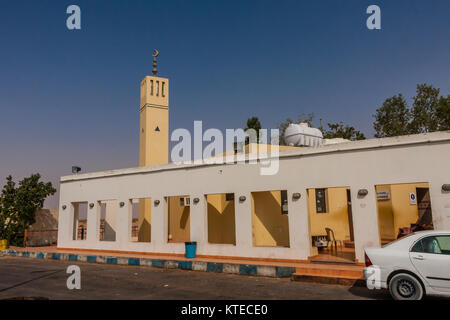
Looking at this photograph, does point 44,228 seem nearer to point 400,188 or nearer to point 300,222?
point 300,222

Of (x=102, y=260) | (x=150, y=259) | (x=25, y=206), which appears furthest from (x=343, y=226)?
(x=25, y=206)

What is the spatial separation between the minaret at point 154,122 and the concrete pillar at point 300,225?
1293cm

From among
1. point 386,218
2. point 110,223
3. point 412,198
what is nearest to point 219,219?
point 386,218

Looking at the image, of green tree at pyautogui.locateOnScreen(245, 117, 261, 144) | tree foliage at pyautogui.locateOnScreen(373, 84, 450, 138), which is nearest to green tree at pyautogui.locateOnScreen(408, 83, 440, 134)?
tree foliage at pyautogui.locateOnScreen(373, 84, 450, 138)

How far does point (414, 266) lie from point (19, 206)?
2443 centimetres

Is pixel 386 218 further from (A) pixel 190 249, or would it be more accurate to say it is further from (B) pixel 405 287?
(B) pixel 405 287

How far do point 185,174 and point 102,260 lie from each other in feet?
18.8

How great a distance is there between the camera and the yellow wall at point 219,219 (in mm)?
17422

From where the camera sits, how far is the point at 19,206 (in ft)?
76.7

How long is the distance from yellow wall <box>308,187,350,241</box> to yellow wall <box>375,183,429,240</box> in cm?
181

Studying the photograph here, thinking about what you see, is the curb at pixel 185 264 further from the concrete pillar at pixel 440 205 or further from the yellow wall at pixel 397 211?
the yellow wall at pixel 397 211

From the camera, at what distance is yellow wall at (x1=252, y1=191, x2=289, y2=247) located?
15562 mm

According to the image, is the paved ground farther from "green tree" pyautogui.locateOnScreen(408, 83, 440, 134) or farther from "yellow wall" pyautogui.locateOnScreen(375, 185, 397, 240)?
"green tree" pyautogui.locateOnScreen(408, 83, 440, 134)

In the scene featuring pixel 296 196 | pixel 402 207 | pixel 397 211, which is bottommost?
pixel 397 211
